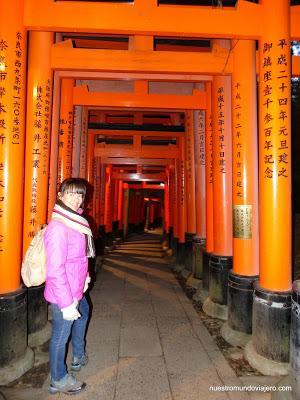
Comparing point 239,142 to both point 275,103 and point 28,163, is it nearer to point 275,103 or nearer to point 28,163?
point 275,103

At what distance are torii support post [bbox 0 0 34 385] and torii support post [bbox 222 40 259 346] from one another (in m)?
2.51

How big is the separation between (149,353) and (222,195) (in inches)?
97.3

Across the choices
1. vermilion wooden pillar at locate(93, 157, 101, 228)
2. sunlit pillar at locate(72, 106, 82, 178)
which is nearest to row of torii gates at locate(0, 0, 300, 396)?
sunlit pillar at locate(72, 106, 82, 178)

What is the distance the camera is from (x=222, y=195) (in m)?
4.75

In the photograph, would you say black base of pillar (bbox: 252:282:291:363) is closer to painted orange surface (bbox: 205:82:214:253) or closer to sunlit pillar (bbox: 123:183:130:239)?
painted orange surface (bbox: 205:82:214:253)

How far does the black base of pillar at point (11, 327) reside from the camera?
309 cm

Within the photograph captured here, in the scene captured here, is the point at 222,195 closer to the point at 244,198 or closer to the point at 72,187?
the point at 244,198

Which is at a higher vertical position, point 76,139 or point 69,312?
point 76,139

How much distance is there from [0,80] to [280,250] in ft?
11.3

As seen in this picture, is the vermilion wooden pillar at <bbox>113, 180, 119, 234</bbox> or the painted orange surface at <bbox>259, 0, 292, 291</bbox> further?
Result: the vermilion wooden pillar at <bbox>113, 180, 119, 234</bbox>

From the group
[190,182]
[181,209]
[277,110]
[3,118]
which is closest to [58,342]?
[3,118]

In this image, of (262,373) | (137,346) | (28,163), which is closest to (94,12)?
(28,163)

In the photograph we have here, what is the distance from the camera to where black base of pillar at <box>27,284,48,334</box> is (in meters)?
3.80

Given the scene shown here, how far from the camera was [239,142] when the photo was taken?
13.0 ft
